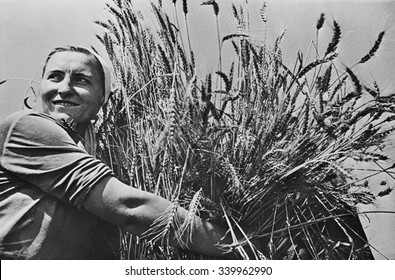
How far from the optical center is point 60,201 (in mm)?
1883

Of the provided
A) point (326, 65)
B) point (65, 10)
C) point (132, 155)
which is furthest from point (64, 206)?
point (326, 65)

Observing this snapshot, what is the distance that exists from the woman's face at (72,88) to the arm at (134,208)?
0.26 meters

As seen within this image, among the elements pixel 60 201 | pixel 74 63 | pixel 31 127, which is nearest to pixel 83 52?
pixel 74 63

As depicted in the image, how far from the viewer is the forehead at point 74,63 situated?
2020 mm

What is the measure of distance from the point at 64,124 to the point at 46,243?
1.17ft

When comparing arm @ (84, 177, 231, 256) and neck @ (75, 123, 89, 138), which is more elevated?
neck @ (75, 123, 89, 138)

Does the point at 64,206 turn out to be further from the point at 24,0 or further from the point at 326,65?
the point at 326,65

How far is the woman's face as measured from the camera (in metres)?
1.99

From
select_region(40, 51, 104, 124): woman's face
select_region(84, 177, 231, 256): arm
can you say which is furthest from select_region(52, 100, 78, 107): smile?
select_region(84, 177, 231, 256): arm

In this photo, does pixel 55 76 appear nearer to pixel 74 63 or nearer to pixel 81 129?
pixel 74 63

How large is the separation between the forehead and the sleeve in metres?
0.19

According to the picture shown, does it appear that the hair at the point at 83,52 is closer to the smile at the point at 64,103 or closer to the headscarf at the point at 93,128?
the headscarf at the point at 93,128
